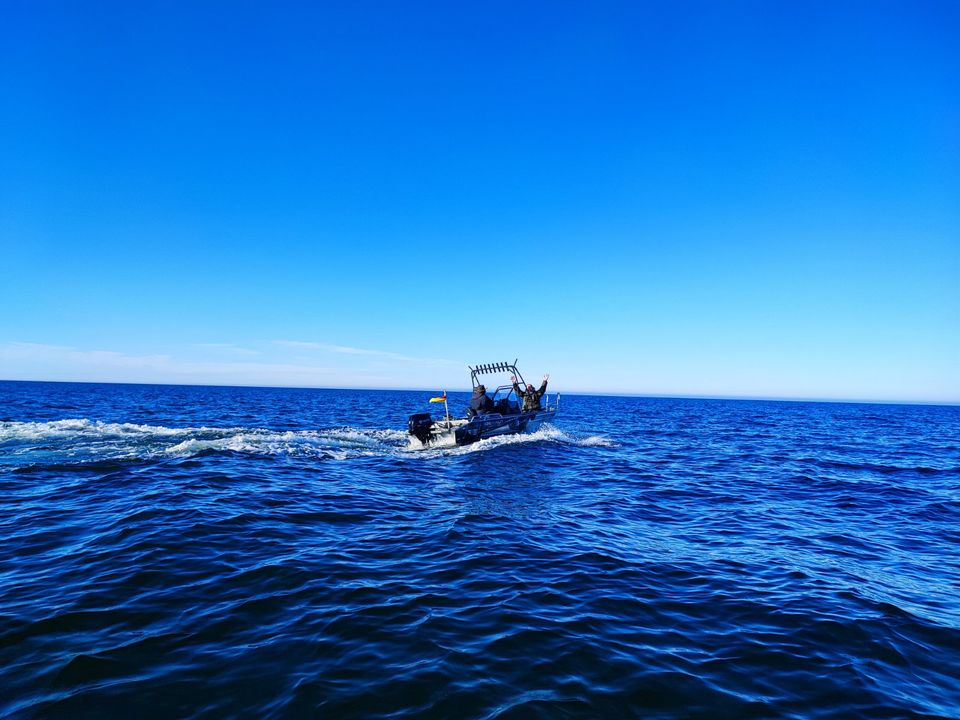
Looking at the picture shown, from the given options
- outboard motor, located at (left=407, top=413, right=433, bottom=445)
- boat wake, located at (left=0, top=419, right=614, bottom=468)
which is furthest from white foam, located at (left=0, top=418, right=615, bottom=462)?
outboard motor, located at (left=407, top=413, right=433, bottom=445)

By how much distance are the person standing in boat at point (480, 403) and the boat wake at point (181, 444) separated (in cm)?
192

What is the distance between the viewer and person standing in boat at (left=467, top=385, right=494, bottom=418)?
2797 cm

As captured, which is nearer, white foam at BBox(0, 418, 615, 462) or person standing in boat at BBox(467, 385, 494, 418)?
white foam at BBox(0, 418, 615, 462)

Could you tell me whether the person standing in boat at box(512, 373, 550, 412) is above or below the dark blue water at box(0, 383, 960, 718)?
above

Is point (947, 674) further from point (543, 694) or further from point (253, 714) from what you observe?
point (253, 714)

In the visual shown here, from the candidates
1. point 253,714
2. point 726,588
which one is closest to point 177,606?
point 253,714

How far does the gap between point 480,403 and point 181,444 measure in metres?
15.9

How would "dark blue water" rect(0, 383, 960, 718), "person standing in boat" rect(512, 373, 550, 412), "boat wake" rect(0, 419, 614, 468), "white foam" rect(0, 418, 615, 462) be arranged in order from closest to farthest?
"dark blue water" rect(0, 383, 960, 718) < "boat wake" rect(0, 419, 614, 468) < "white foam" rect(0, 418, 615, 462) < "person standing in boat" rect(512, 373, 550, 412)

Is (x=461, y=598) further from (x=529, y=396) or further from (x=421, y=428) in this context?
(x=529, y=396)

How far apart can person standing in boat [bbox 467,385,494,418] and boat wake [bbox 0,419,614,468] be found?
75.6 inches

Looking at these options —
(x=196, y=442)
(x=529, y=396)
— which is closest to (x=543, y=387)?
(x=529, y=396)

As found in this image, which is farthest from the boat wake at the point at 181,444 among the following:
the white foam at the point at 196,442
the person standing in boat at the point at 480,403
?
the person standing in boat at the point at 480,403

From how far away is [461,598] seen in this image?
756 centimetres

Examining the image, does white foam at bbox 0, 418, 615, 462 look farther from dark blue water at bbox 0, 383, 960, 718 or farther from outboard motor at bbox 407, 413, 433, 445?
dark blue water at bbox 0, 383, 960, 718
